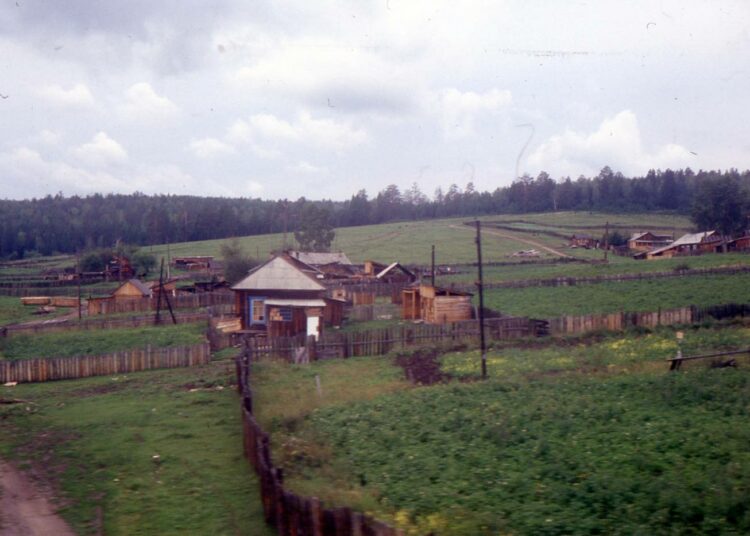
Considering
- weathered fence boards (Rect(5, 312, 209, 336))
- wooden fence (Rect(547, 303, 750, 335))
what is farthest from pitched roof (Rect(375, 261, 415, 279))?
wooden fence (Rect(547, 303, 750, 335))

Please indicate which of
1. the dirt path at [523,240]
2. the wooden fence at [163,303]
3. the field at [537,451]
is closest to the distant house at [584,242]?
the dirt path at [523,240]

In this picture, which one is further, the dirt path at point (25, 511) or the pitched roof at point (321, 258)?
the pitched roof at point (321, 258)

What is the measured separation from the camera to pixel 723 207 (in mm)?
82312

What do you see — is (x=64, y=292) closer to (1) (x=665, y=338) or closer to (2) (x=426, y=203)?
(1) (x=665, y=338)

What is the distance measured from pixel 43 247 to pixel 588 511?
420ft

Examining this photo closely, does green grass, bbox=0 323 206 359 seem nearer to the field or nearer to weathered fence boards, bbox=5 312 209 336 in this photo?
weathered fence boards, bbox=5 312 209 336

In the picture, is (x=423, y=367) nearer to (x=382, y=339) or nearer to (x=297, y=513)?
(x=382, y=339)

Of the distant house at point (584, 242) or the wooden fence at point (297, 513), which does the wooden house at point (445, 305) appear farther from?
the distant house at point (584, 242)

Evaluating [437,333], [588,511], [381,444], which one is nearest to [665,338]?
[437,333]

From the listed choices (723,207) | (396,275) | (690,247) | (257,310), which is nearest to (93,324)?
(257,310)

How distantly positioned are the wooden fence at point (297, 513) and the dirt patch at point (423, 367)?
10775 millimetres

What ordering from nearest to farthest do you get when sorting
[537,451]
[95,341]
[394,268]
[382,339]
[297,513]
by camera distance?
[297,513] < [537,451] < [382,339] < [95,341] < [394,268]

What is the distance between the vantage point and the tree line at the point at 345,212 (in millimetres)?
122000

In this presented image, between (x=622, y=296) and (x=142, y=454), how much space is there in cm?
3408
